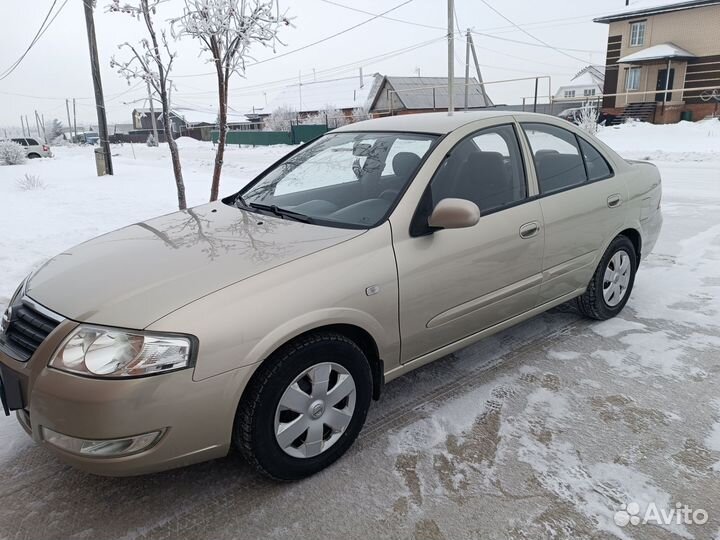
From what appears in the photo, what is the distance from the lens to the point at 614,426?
114 inches

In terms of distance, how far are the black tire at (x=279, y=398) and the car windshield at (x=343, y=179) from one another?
68 centimetres

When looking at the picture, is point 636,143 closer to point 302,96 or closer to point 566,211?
point 566,211

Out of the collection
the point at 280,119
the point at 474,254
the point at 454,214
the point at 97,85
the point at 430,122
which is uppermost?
the point at 97,85

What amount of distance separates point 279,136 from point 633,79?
23.2m

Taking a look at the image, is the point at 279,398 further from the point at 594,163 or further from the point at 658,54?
the point at 658,54

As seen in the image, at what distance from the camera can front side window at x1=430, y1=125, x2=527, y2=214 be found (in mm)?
3100

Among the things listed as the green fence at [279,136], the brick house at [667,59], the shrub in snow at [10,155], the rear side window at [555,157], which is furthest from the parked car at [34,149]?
the rear side window at [555,157]

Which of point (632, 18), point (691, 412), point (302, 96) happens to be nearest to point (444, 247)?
point (691, 412)

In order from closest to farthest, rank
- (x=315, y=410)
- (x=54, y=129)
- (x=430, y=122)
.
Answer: (x=315, y=410) < (x=430, y=122) < (x=54, y=129)

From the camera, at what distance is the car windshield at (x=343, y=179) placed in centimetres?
299

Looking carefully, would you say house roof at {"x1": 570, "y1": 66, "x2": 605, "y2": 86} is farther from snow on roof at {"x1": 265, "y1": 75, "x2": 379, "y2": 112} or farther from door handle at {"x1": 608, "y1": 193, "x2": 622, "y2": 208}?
door handle at {"x1": 608, "y1": 193, "x2": 622, "y2": 208}

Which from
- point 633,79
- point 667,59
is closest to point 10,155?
point 667,59

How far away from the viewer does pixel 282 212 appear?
3.19m

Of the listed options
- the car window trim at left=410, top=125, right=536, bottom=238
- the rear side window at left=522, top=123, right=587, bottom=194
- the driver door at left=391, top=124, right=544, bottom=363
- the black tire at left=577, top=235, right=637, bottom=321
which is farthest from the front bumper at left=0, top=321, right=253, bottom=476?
the black tire at left=577, top=235, right=637, bottom=321
